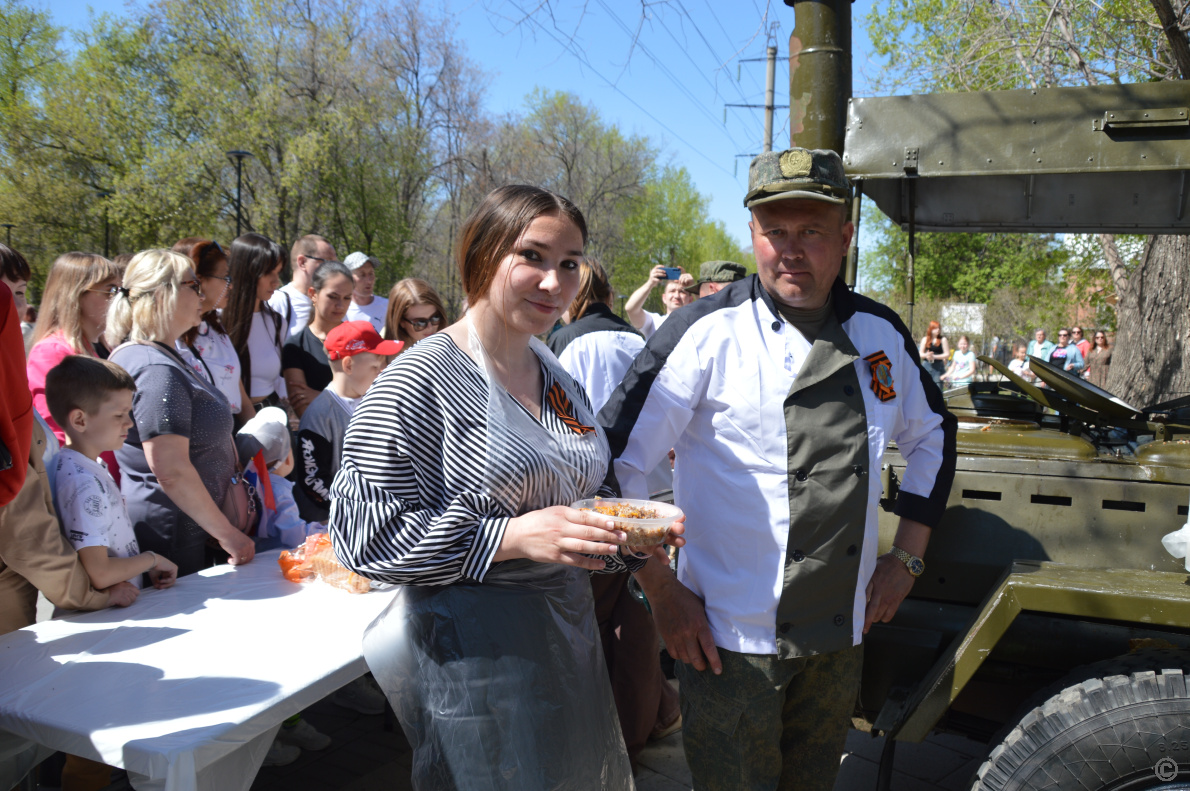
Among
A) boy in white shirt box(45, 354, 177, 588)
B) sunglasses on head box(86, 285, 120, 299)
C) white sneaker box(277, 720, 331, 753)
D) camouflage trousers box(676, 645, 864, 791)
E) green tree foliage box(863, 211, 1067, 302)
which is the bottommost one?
white sneaker box(277, 720, 331, 753)

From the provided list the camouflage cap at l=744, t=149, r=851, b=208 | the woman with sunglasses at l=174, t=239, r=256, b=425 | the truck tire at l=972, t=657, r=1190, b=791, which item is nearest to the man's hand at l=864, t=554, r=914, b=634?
the truck tire at l=972, t=657, r=1190, b=791

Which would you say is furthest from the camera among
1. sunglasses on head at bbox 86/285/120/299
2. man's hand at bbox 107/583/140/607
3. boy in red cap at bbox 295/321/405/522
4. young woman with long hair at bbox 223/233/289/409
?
young woman with long hair at bbox 223/233/289/409

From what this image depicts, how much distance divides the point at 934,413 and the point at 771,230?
75cm

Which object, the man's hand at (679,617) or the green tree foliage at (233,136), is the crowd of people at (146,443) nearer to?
the man's hand at (679,617)

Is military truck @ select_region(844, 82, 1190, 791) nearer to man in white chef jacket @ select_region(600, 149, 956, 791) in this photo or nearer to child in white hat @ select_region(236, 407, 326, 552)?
man in white chef jacket @ select_region(600, 149, 956, 791)

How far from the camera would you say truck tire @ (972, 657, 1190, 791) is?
1967 millimetres

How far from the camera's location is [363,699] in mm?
4055

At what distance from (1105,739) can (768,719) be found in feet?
2.70

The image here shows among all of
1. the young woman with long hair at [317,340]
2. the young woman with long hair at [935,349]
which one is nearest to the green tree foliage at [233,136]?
the young woman with long hair at [935,349]

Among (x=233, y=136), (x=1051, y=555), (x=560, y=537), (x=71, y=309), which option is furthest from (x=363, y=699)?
(x=233, y=136)

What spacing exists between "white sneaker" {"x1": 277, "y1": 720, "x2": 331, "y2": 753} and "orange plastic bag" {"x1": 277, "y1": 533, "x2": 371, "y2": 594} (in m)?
0.94

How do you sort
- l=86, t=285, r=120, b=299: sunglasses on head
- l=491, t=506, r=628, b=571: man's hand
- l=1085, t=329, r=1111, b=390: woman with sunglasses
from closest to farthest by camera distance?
l=491, t=506, r=628, b=571: man's hand, l=86, t=285, r=120, b=299: sunglasses on head, l=1085, t=329, r=1111, b=390: woman with sunglasses

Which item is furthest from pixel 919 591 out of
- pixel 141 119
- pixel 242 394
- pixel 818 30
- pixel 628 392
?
pixel 141 119

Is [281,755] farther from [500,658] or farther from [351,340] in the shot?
[500,658]
